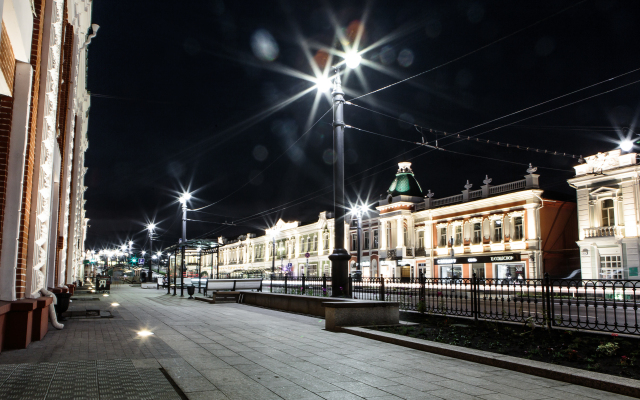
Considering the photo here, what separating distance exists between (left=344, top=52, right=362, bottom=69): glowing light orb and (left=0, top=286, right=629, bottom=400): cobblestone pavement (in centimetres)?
792

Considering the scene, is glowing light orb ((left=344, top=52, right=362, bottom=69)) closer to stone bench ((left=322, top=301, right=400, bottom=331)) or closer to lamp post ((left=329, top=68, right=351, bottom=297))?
lamp post ((left=329, top=68, right=351, bottom=297))

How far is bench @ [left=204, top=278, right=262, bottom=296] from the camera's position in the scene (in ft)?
82.3

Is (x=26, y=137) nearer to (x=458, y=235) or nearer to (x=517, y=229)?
(x=517, y=229)

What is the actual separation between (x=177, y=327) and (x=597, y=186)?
29.9 metres

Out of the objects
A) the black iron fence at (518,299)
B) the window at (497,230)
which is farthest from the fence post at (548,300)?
the window at (497,230)

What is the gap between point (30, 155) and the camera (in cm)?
855

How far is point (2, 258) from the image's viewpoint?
7.73 meters

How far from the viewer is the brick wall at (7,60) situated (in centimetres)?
664

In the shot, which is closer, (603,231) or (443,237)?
(603,231)

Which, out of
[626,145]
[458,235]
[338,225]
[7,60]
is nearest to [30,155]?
[7,60]

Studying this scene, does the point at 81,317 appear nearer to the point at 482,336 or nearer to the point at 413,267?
the point at 482,336

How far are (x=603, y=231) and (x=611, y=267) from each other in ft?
7.48

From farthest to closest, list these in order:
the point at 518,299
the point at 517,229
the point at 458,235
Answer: the point at 458,235
the point at 517,229
the point at 518,299

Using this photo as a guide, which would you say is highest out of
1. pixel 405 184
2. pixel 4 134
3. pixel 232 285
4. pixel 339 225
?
pixel 405 184
